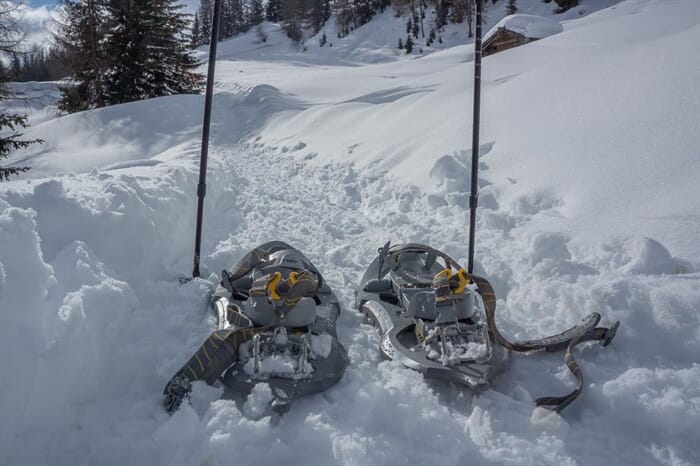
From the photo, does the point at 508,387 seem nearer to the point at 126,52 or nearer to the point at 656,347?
the point at 656,347

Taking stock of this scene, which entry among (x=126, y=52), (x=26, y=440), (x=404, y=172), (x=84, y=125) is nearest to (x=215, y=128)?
(x=84, y=125)

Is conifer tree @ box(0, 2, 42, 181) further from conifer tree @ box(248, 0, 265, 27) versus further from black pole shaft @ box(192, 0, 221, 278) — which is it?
conifer tree @ box(248, 0, 265, 27)

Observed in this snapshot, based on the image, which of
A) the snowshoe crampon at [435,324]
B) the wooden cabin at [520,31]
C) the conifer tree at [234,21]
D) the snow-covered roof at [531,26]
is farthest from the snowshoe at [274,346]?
the conifer tree at [234,21]

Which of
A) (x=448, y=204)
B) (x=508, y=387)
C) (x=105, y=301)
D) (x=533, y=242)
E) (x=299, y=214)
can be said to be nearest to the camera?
(x=508, y=387)

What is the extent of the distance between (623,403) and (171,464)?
237 cm

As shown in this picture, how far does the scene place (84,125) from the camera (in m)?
15.4

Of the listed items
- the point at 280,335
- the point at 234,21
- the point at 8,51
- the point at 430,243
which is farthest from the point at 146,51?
the point at 234,21

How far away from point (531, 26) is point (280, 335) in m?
27.7

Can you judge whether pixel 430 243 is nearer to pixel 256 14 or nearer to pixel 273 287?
pixel 273 287

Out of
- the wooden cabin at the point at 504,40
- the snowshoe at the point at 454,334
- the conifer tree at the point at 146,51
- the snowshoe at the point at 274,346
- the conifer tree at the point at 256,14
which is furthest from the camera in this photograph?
the conifer tree at the point at 256,14

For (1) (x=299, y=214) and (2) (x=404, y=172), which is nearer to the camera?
(1) (x=299, y=214)

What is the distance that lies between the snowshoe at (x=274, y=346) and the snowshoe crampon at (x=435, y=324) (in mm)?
389

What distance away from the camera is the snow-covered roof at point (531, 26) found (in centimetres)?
2483

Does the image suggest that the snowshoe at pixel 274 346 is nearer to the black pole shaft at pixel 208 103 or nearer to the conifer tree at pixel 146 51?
the black pole shaft at pixel 208 103
